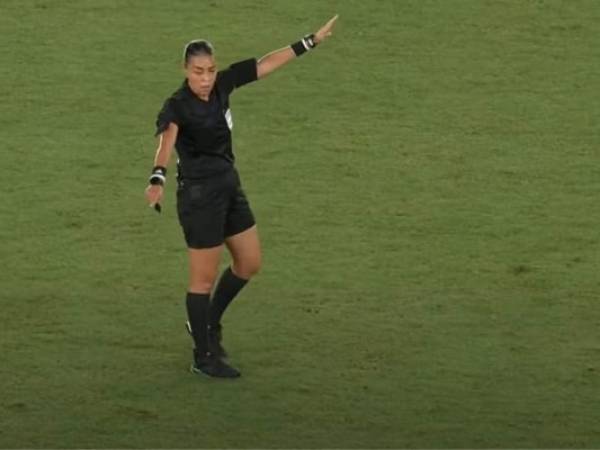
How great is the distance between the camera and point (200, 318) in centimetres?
1212

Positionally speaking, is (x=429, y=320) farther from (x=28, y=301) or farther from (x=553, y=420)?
(x=28, y=301)

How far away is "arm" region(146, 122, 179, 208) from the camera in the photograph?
37.3 ft

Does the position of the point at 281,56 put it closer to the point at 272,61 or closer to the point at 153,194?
the point at 272,61

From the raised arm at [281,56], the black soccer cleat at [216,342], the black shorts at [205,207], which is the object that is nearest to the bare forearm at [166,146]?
the black shorts at [205,207]

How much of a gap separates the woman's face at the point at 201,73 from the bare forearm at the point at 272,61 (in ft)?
1.62

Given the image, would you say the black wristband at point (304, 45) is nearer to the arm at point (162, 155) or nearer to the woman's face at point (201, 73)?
the woman's face at point (201, 73)

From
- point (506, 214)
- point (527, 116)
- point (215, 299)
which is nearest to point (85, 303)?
point (215, 299)

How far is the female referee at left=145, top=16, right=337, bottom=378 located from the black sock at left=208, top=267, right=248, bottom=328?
13 cm

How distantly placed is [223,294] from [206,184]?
844 millimetres

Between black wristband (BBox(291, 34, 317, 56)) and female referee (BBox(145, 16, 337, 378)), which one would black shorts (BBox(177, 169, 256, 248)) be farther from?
black wristband (BBox(291, 34, 317, 56))

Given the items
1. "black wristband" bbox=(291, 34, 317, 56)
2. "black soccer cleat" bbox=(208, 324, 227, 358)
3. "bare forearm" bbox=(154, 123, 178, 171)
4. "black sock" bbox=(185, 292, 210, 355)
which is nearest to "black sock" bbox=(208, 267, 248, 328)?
"black soccer cleat" bbox=(208, 324, 227, 358)

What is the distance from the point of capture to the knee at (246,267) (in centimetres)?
1231

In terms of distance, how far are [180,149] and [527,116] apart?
18.6ft

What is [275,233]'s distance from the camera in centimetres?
1477
